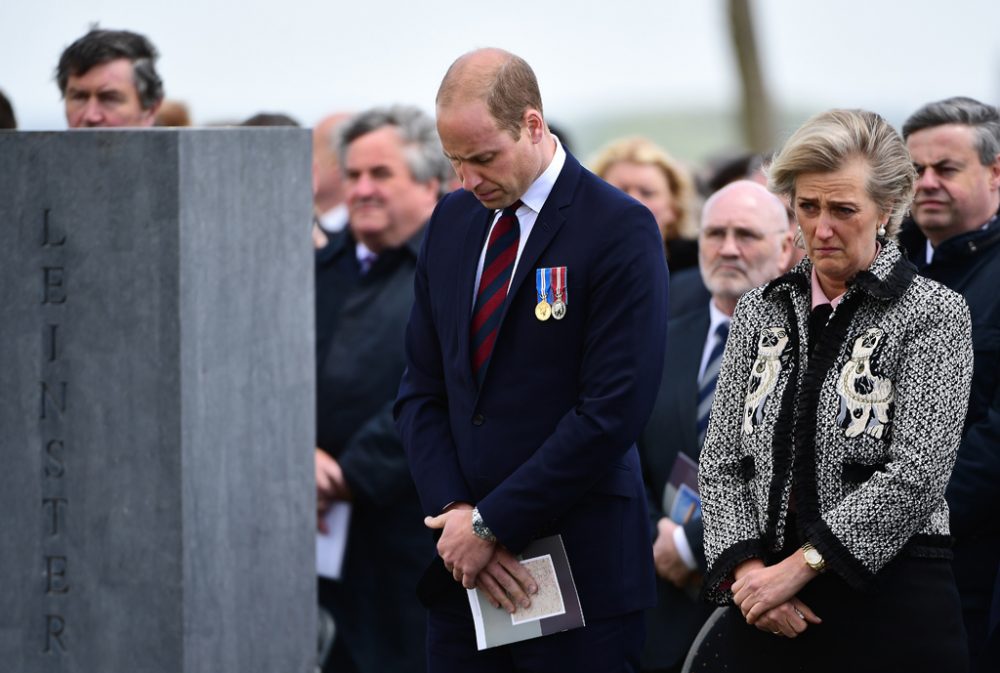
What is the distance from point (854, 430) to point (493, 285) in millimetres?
903

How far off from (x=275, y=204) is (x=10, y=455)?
954 mm

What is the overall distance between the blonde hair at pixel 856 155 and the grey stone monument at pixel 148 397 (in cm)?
136

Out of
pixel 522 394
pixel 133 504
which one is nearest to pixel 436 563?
pixel 522 394

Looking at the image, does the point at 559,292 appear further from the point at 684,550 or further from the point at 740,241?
the point at 740,241

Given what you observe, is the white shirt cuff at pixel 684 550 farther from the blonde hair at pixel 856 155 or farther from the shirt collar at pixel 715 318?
the blonde hair at pixel 856 155

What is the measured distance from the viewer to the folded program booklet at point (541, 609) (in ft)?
11.2

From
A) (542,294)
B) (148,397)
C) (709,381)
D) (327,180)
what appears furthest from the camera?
(327,180)

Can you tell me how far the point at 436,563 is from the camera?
3.55 metres

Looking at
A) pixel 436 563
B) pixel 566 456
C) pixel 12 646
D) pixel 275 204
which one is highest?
pixel 275 204

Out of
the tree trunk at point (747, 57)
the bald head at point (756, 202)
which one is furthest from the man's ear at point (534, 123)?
the tree trunk at point (747, 57)

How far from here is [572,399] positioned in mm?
3471

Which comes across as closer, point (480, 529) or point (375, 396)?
point (480, 529)

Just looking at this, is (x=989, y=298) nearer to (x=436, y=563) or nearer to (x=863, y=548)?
(x=863, y=548)

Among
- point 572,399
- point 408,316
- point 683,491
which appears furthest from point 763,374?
point 408,316
